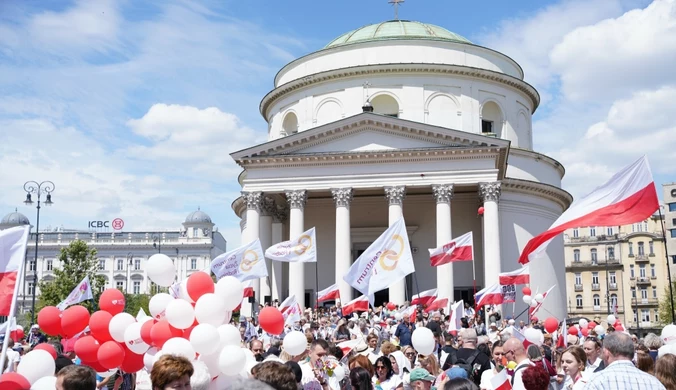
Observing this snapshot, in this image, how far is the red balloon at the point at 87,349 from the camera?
8461mm

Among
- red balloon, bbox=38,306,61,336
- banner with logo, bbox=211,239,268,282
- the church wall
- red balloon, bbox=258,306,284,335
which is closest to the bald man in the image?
red balloon, bbox=258,306,284,335

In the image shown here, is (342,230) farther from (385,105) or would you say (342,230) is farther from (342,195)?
(385,105)

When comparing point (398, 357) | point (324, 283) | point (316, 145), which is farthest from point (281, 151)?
point (398, 357)

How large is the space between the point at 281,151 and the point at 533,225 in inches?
684

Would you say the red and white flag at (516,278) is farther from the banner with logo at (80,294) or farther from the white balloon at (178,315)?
the white balloon at (178,315)

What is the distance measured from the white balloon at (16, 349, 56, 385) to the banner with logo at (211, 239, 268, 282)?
43.2 ft

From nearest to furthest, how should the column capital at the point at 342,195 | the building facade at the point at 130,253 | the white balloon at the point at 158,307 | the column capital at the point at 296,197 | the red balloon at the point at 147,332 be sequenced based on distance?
the red balloon at the point at 147,332 < the white balloon at the point at 158,307 < the column capital at the point at 342,195 < the column capital at the point at 296,197 < the building facade at the point at 130,253

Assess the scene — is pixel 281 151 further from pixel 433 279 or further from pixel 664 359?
pixel 664 359

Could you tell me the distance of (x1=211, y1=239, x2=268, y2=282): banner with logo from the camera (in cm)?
2081

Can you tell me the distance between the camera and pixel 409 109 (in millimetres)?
48562

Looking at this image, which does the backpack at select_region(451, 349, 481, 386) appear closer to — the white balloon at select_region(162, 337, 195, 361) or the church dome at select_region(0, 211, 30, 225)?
the white balloon at select_region(162, 337, 195, 361)

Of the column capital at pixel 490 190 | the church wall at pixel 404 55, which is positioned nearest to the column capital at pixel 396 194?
the column capital at pixel 490 190

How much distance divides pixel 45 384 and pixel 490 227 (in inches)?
1379

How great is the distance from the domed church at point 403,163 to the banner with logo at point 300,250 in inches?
525
